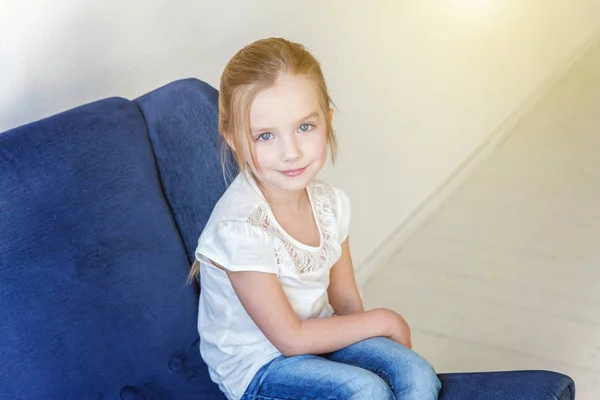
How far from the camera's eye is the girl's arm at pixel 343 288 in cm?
155

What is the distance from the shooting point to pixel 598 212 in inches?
113

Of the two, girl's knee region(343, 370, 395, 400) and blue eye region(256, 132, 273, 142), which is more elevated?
blue eye region(256, 132, 273, 142)

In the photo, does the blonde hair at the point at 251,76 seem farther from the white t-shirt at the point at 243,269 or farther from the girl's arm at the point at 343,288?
the girl's arm at the point at 343,288

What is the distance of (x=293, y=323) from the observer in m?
1.35

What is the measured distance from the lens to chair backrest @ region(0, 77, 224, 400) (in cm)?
125

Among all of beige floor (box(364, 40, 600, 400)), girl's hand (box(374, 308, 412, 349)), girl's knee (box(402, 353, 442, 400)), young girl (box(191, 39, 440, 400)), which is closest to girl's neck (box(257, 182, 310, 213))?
young girl (box(191, 39, 440, 400))

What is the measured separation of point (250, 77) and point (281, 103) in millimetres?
61

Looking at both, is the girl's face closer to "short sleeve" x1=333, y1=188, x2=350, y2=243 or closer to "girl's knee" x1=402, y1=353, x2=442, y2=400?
"short sleeve" x1=333, y1=188, x2=350, y2=243

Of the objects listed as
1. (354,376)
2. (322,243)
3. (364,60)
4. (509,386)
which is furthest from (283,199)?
(364,60)

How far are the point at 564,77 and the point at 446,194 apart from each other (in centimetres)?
139

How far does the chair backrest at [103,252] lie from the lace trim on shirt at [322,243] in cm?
12

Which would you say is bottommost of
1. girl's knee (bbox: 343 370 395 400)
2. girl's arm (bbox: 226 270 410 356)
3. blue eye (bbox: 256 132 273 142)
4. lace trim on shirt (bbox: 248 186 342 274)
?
girl's knee (bbox: 343 370 395 400)

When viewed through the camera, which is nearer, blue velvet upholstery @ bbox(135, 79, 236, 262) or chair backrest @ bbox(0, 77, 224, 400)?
chair backrest @ bbox(0, 77, 224, 400)

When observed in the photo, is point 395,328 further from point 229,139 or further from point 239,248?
point 229,139
